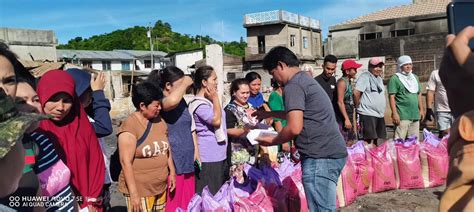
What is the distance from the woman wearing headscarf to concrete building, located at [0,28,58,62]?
18965 mm

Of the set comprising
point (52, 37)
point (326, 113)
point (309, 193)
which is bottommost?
point (309, 193)

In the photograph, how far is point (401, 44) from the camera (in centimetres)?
2077

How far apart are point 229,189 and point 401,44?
20.2 metres

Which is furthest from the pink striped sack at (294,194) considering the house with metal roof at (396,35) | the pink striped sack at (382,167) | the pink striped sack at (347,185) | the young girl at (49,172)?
the house with metal roof at (396,35)

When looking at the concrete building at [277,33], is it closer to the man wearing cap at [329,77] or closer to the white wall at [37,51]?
the white wall at [37,51]

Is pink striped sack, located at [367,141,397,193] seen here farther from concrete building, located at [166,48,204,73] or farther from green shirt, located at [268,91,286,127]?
Answer: concrete building, located at [166,48,204,73]

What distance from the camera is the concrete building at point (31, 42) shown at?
1933cm

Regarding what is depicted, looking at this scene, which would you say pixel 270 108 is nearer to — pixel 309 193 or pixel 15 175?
pixel 309 193

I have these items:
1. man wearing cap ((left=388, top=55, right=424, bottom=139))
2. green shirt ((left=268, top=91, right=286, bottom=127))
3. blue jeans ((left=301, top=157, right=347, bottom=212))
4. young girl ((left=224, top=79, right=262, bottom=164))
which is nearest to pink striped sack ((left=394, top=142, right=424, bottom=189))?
man wearing cap ((left=388, top=55, right=424, bottom=139))

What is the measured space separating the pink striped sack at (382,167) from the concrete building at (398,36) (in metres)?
14.7

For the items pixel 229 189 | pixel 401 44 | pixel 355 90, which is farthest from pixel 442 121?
pixel 401 44

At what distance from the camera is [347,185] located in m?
3.96

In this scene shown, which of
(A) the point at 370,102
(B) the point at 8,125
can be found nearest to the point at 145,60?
(A) the point at 370,102

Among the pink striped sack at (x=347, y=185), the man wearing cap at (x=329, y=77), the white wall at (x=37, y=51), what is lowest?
the pink striped sack at (x=347, y=185)
